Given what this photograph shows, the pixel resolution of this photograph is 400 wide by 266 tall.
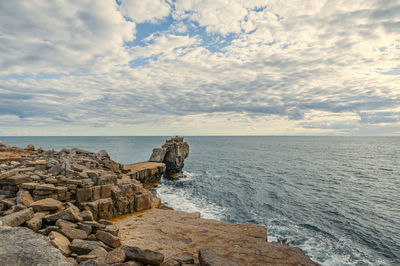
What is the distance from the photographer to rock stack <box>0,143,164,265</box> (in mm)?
6227

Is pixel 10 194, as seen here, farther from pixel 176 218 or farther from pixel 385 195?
pixel 385 195

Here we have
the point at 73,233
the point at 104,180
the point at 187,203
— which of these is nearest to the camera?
the point at 73,233

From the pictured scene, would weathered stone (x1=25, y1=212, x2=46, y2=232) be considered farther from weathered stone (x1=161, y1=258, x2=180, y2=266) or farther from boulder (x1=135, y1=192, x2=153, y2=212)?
boulder (x1=135, y1=192, x2=153, y2=212)

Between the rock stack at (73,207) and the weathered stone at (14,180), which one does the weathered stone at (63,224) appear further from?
the weathered stone at (14,180)

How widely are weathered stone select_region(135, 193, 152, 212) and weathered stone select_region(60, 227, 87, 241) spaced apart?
6203 millimetres

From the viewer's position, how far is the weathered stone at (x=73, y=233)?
23.3ft

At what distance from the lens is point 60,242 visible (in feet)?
20.8

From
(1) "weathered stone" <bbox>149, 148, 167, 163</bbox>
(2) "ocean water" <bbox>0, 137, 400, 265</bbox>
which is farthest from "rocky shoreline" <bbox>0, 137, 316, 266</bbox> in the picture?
(1) "weathered stone" <bbox>149, 148, 167, 163</bbox>

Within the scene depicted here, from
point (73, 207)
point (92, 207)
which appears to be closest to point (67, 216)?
point (73, 207)

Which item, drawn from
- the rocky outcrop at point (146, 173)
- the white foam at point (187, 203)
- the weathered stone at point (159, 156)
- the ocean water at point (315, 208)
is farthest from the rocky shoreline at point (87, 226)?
the weathered stone at point (159, 156)

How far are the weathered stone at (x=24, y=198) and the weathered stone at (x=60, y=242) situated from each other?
382 centimetres

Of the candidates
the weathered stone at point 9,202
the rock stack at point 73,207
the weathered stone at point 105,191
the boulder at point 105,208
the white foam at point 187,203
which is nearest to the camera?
the rock stack at point 73,207

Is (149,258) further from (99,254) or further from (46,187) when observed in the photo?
(46,187)

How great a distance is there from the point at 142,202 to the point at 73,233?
680 centimetres
